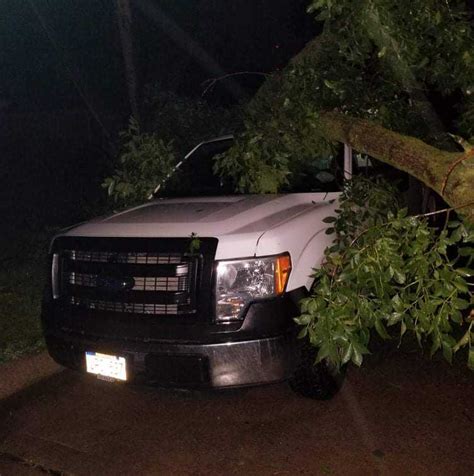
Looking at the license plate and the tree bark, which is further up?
the tree bark

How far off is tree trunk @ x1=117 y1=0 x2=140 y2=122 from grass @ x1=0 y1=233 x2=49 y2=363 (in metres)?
2.31

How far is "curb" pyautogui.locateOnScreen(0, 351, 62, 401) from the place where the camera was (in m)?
4.48

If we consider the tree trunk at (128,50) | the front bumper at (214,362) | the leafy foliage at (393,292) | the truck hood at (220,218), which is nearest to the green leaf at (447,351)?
the leafy foliage at (393,292)

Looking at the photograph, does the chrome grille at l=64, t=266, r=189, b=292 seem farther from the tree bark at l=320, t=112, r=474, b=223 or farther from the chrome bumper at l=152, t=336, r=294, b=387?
the tree bark at l=320, t=112, r=474, b=223

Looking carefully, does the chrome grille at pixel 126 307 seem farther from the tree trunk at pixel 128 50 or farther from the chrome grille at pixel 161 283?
the tree trunk at pixel 128 50

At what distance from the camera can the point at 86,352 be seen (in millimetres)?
3746

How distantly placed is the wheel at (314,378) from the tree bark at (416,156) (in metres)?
1.20

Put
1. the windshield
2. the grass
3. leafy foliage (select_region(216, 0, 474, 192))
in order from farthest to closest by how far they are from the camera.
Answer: the grass, the windshield, leafy foliage (select_region(216, 0, 474, 192))

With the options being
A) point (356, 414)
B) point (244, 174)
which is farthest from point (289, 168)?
point (356, 414)

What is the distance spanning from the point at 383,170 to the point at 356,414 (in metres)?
1.89

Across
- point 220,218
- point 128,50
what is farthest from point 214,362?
point 128,50

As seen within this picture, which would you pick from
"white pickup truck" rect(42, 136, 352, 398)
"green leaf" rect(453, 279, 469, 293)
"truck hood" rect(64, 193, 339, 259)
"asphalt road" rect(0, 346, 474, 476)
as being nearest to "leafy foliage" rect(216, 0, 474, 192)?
"truck hood" rect(64, 193, 339, 259)

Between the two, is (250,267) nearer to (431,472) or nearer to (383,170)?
(431,472)

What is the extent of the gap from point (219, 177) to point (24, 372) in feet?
7.06
